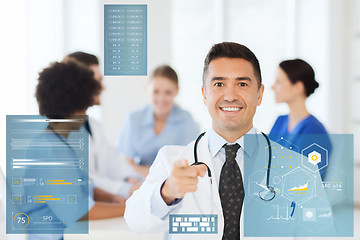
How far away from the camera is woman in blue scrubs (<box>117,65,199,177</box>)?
1.49 m

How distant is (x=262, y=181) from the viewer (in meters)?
1.46

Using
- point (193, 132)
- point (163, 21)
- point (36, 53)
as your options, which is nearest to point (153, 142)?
point (193, 132)

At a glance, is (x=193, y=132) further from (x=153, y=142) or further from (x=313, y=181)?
(x=313, y=181)

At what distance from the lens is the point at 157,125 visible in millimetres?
1497

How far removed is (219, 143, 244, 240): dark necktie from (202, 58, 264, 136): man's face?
0.09 m

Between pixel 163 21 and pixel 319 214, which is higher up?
pixel 163 21

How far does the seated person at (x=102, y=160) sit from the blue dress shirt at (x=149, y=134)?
5cm

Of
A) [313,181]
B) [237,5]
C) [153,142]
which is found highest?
[237,5]

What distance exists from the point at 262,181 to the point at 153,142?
17.8 inches

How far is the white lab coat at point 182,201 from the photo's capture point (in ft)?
4.50

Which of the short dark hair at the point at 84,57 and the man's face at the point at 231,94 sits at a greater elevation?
the short dark hair at the point at 84,57
